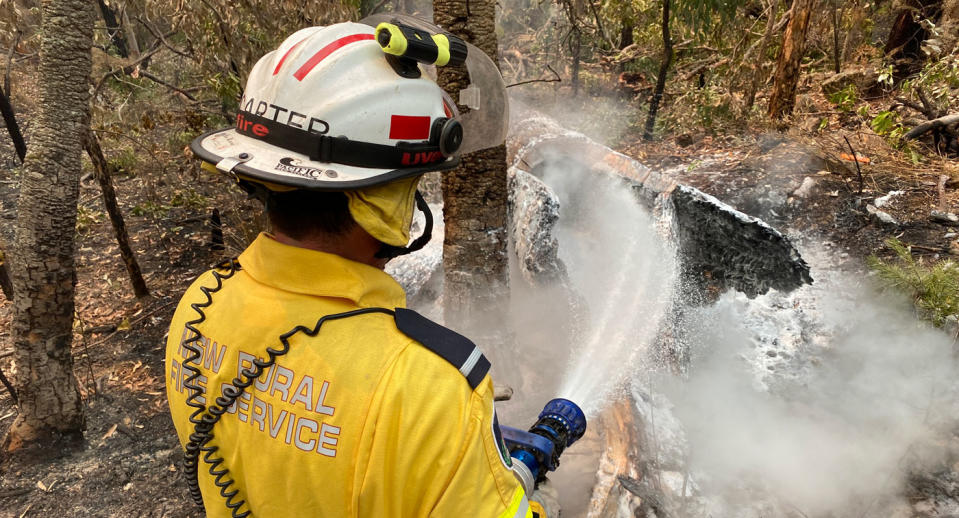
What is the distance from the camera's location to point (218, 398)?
1157 mm

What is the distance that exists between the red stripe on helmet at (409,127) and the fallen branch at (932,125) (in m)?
5.86

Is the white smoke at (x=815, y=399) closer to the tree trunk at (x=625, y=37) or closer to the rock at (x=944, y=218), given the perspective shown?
the rock at (x=944, y=218)

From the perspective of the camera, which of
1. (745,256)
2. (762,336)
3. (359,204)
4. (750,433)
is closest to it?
(359,204)

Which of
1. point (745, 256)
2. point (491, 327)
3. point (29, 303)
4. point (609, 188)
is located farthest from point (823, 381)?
point (29, 303)

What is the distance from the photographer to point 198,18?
15.5 ft

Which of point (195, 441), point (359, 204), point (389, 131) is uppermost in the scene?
point (389, 131)

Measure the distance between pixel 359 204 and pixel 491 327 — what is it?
2.64 metres

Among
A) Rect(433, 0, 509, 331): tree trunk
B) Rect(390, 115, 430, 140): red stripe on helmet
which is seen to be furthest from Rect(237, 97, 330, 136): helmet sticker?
Rect(433, 0, 509, 331): tree trunk

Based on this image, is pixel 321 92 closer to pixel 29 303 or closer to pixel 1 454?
pixel 29 303

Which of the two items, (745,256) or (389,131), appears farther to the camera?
(745,256)

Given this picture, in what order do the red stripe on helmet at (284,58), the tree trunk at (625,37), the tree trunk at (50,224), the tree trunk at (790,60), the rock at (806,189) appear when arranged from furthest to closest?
1. the tree trunk at (625,37)
2. the tree trunk at (790,60)
3. the rock at (806,189)
4. the tree trunk at (50,224)
5. the red stripe on helmet at (284,58)

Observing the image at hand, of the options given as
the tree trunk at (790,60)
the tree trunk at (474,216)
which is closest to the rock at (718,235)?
the tree trunk at (790,60)

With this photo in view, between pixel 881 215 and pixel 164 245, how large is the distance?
24.1ft

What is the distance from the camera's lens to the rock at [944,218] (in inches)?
167
